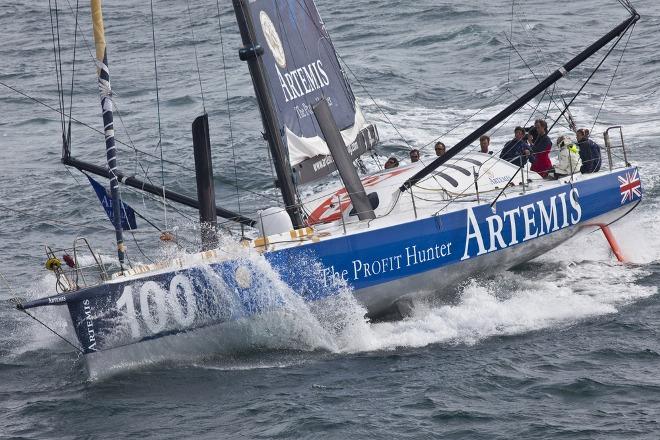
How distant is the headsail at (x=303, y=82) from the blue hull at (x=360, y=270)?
1.62 metres

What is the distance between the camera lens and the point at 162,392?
1066 cm

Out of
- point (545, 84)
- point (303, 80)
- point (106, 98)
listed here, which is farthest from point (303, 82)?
point (106, 98)

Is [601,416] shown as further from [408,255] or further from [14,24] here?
[14,24]

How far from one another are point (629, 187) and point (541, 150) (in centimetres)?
124

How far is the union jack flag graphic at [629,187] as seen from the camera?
46.8 feet

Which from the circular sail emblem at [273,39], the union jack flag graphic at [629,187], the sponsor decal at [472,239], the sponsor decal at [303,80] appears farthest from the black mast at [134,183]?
the union jack flag graphic at [629,187]

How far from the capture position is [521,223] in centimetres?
1323

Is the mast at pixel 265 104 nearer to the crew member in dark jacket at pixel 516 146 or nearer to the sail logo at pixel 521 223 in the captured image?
the sail logo at pixel 521 223

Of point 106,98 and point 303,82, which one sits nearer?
point 106,98

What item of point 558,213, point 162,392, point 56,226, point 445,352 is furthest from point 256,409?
point 56,226

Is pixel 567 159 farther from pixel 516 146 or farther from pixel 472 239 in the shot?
pixel 472 239

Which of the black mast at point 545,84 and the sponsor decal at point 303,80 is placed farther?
the sponsor decal at point 303,80

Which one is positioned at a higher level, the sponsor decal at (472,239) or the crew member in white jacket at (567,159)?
the crew member in white jacket at (567,159)

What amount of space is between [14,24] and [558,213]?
2734cm
